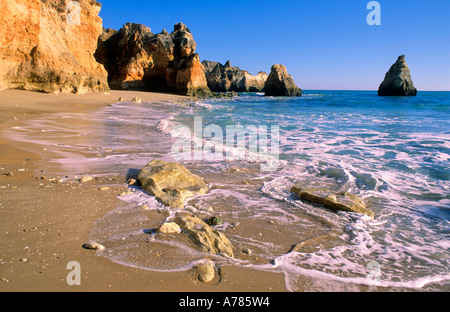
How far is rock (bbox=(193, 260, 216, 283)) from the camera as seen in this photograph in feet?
6.47

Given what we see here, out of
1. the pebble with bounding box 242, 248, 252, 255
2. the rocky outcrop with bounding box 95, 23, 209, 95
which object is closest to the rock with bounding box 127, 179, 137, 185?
the pebble with bounding box 242, 248, 252, 255

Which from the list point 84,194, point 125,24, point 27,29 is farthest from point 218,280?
point 125,24

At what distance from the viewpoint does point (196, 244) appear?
2.44 m

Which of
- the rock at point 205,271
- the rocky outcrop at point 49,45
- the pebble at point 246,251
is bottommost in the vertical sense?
the pebble at point 246,251

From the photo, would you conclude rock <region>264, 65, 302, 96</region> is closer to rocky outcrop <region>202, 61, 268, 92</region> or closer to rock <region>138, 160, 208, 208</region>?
rocky outcrop <region>202, 61, 268, 92</region>

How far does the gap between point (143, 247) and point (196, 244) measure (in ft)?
1.52

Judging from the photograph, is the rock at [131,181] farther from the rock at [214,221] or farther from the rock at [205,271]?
the rock at [205,271]

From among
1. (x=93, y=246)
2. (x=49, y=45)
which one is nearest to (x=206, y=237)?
(x=93, y=246)

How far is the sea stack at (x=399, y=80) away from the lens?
54.2 m

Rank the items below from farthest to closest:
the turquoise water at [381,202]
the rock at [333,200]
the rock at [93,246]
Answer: the rock at [333,200]
the turquoise water at [381,202]
the rock at [93,246]

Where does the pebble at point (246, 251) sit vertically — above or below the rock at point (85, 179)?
below

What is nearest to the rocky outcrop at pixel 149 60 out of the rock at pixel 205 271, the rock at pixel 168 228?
the rock at pixel 168 228

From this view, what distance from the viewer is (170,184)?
3766 millimetres

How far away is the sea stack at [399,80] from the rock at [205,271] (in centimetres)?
6546
